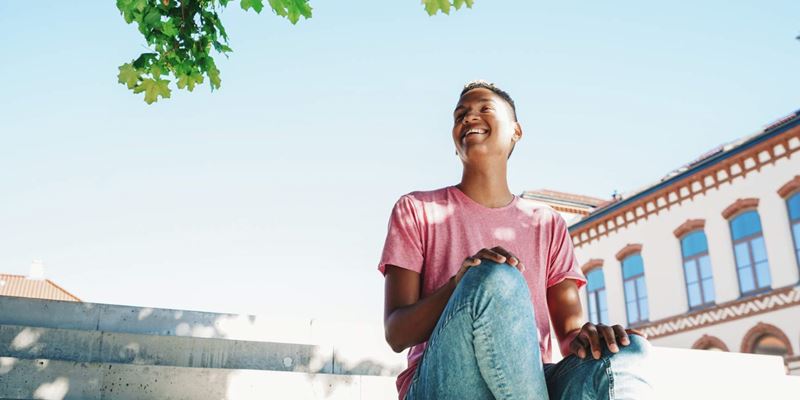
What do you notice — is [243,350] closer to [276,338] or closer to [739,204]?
[276,338]

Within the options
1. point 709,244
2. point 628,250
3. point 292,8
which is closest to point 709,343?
point 709,244

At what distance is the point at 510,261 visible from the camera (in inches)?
75.5

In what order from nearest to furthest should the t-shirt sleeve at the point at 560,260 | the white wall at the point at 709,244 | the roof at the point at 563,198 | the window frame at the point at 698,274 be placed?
the t-shirt sleeve at the point at 560,260
the white wall at the point at 709,244
the window frame at the point at 698,274
the roof at the point at 563,198

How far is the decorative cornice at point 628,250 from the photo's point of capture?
21.4 meters

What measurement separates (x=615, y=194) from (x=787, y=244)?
8373mm

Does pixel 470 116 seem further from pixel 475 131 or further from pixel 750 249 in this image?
pixel 750 249

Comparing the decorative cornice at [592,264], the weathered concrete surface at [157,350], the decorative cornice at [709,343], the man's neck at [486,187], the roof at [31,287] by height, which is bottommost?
the weathered concrete surface at [157,350]

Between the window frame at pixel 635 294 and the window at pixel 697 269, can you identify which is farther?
the window frame at pixel 635 294

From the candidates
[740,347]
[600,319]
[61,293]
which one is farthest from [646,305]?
[61,293]

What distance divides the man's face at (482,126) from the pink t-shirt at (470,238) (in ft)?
0.64

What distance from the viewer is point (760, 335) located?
57.1 feet

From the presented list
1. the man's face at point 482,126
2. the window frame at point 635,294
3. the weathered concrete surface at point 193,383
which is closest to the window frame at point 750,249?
the window frame at point 635,294

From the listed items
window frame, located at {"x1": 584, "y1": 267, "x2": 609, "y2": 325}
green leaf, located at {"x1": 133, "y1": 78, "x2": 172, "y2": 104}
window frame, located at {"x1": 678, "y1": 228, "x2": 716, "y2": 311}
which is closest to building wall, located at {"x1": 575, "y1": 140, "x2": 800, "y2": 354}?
window frame, located at {"x1": 678, "y1": 228, "x2": 716, "y2": 311}

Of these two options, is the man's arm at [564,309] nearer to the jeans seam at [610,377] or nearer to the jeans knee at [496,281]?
the jeans seam at [610,377]
